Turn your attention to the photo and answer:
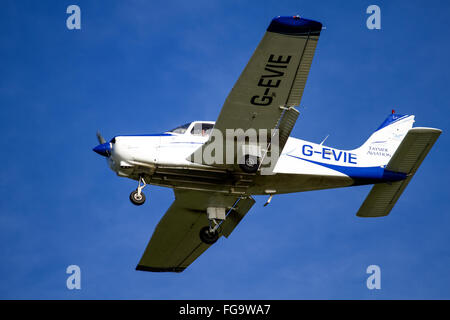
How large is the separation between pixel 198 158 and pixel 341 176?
513cm

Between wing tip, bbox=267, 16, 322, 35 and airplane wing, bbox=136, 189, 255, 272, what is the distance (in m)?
7.29

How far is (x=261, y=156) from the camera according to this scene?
1989cm

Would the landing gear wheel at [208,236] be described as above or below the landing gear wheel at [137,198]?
below

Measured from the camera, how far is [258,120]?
18.8 m

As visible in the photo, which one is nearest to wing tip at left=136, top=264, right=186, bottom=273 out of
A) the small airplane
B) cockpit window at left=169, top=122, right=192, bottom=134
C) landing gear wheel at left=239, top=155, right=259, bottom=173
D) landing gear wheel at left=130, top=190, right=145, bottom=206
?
the small airplane

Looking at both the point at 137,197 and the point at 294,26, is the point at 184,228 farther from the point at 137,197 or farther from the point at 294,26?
the point at 294,26

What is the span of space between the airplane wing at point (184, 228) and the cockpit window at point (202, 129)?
2.59m

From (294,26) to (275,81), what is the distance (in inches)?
70.4

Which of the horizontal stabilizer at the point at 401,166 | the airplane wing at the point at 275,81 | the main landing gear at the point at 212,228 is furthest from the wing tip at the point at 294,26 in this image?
the main landing gear at the point at 212,228

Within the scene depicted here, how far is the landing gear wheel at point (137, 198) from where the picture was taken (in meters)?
19.7

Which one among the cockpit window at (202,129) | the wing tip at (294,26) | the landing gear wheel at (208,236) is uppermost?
the wing tip at (294,26)

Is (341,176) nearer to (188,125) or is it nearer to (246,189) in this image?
(246,189)

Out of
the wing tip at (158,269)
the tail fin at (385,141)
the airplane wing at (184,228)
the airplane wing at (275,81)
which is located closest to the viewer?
the airplane wing at (275,81)

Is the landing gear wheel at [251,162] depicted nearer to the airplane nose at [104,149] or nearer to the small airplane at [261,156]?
the small airplane at [261,156]
